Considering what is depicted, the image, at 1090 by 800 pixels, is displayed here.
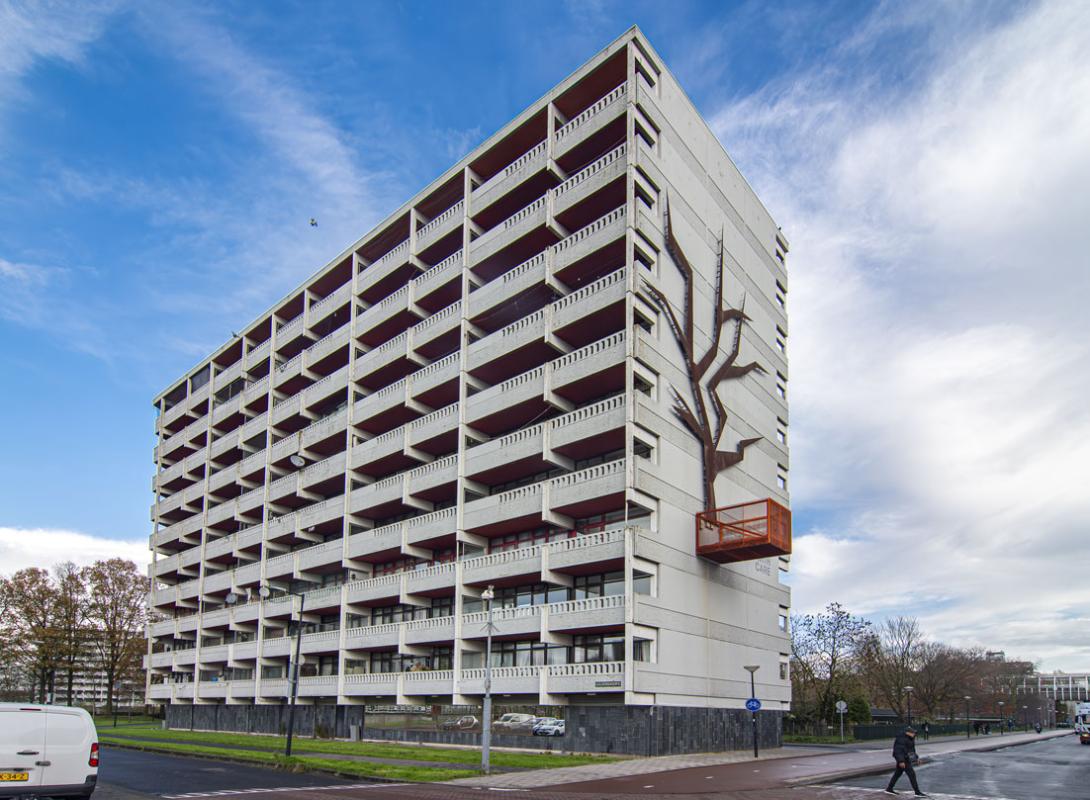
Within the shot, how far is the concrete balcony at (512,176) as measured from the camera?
157 ft

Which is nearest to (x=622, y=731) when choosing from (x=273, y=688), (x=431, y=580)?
(x=431, y=580)

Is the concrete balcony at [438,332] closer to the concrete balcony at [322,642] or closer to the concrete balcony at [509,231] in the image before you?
the concrete balcony at [509,231]

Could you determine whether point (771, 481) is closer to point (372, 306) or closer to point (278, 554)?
point (372, 306)

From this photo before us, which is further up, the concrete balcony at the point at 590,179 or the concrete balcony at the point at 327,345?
the concrete balcony at the point at 590,179

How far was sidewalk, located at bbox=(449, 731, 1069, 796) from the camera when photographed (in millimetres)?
24562

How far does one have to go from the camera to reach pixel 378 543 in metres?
53.5

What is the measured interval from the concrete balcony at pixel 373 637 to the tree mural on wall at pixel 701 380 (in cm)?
1964

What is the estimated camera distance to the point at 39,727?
14.9m

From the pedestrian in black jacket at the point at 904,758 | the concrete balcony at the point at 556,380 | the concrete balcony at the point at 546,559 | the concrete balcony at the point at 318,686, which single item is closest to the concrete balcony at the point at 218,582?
the concrete balcony at the point at 318,686

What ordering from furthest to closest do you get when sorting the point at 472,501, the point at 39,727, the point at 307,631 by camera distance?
the point at 307,631
the point at 472,501
the point at 39,727

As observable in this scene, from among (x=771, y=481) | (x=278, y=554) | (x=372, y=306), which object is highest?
(x=372, y=306)

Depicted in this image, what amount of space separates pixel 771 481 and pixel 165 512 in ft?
198

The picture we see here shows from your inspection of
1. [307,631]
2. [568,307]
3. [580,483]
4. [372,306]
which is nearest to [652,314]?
[568,307]

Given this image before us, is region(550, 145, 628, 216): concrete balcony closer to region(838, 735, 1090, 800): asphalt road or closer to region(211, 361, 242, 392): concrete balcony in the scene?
region(838, 735, 1090, 800): asphalt road
